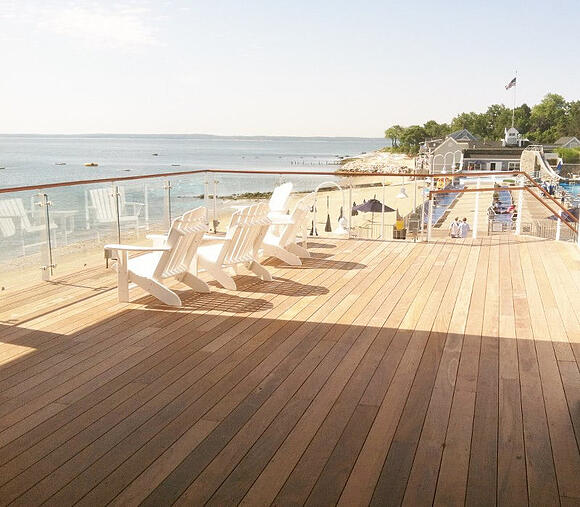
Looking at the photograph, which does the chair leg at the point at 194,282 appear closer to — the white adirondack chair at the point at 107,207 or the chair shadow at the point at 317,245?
the white adirondack chair at the point at 107,207

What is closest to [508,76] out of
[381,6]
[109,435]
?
[381,6]

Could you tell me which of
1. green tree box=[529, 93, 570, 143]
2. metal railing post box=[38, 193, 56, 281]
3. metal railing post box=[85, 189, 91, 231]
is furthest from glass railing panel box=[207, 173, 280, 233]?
green tree box=[529, 93, 570, 143]

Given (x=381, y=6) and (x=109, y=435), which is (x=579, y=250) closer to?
(x=109, y=435)

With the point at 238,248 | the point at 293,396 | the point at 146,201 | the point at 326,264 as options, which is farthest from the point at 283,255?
the point at 293,396

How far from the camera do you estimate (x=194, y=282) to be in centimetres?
525

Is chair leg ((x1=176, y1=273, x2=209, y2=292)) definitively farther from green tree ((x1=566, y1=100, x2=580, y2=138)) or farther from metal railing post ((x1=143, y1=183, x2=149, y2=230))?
green tree ((x1=566, y1=100, x2=580, y2=138))

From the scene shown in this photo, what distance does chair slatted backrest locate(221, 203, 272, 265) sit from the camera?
550 cm

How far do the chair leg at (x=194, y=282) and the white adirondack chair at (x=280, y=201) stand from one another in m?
2.26

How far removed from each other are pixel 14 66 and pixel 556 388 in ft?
290

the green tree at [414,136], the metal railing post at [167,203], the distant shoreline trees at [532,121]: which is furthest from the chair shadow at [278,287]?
the green tree at [414,136]

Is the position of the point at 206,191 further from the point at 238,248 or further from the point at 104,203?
the point at 238,248

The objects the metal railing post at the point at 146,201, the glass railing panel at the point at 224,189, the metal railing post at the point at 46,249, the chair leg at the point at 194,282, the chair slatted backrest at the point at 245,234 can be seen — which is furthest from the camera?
the glass railing panel at the point at 224,189

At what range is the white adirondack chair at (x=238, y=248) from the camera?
542 cm

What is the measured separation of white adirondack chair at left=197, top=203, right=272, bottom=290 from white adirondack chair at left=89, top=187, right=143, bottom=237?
1.05m
